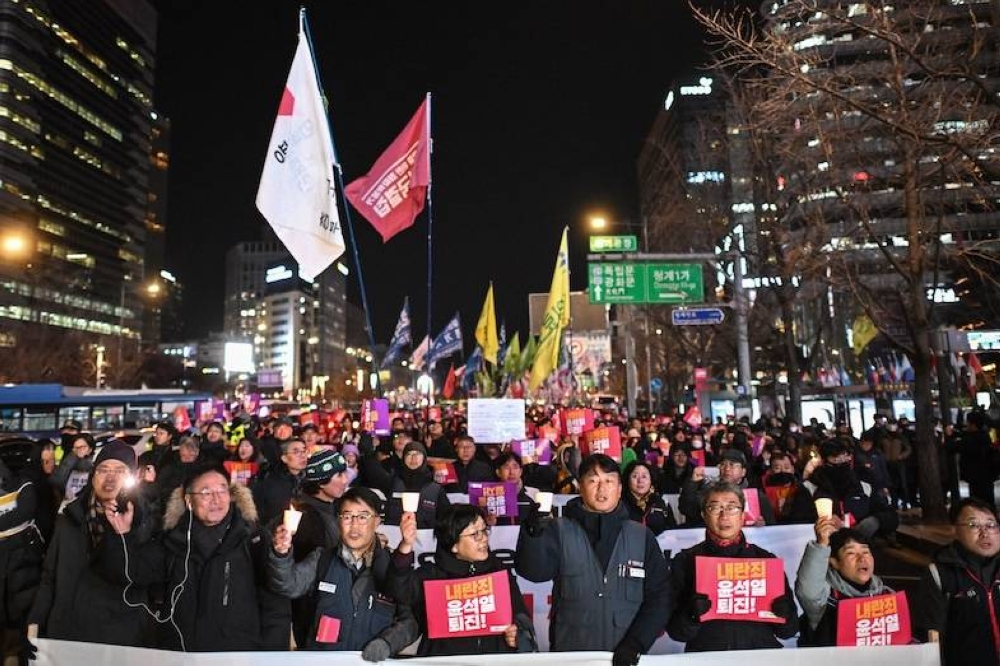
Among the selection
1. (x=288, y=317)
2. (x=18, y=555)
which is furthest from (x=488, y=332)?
(x=288, y=317)

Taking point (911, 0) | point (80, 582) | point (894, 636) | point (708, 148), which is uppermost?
point (708, 148)

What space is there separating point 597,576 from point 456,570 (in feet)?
2.59

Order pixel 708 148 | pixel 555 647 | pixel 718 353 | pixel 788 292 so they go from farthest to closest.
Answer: pixel 718 353
pixel 708 148
pixel 788 292
pixel 555 647

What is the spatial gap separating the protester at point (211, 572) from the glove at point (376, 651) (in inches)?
29.6

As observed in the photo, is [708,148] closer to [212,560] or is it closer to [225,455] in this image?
[225,455]

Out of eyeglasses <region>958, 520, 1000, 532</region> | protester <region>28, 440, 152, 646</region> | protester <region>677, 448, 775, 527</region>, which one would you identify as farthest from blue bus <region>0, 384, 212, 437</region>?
eyeglasses <region>958, 520, 1000, 532</region>

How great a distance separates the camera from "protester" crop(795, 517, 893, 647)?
4020mm

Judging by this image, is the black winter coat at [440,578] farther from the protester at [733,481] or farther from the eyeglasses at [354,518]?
the protester at [733,481]

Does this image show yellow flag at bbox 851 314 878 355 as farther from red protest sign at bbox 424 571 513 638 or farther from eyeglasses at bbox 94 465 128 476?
eyeglasses at bbox 94 465 128 476

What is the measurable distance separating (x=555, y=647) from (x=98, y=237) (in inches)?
5005

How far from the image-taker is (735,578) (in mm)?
3934

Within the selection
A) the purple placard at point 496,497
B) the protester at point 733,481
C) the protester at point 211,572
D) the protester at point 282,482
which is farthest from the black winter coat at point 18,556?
the protester at point 733,481

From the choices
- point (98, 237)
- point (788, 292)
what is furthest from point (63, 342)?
point (98, 237)

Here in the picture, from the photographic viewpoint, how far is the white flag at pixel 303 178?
8773 mm
